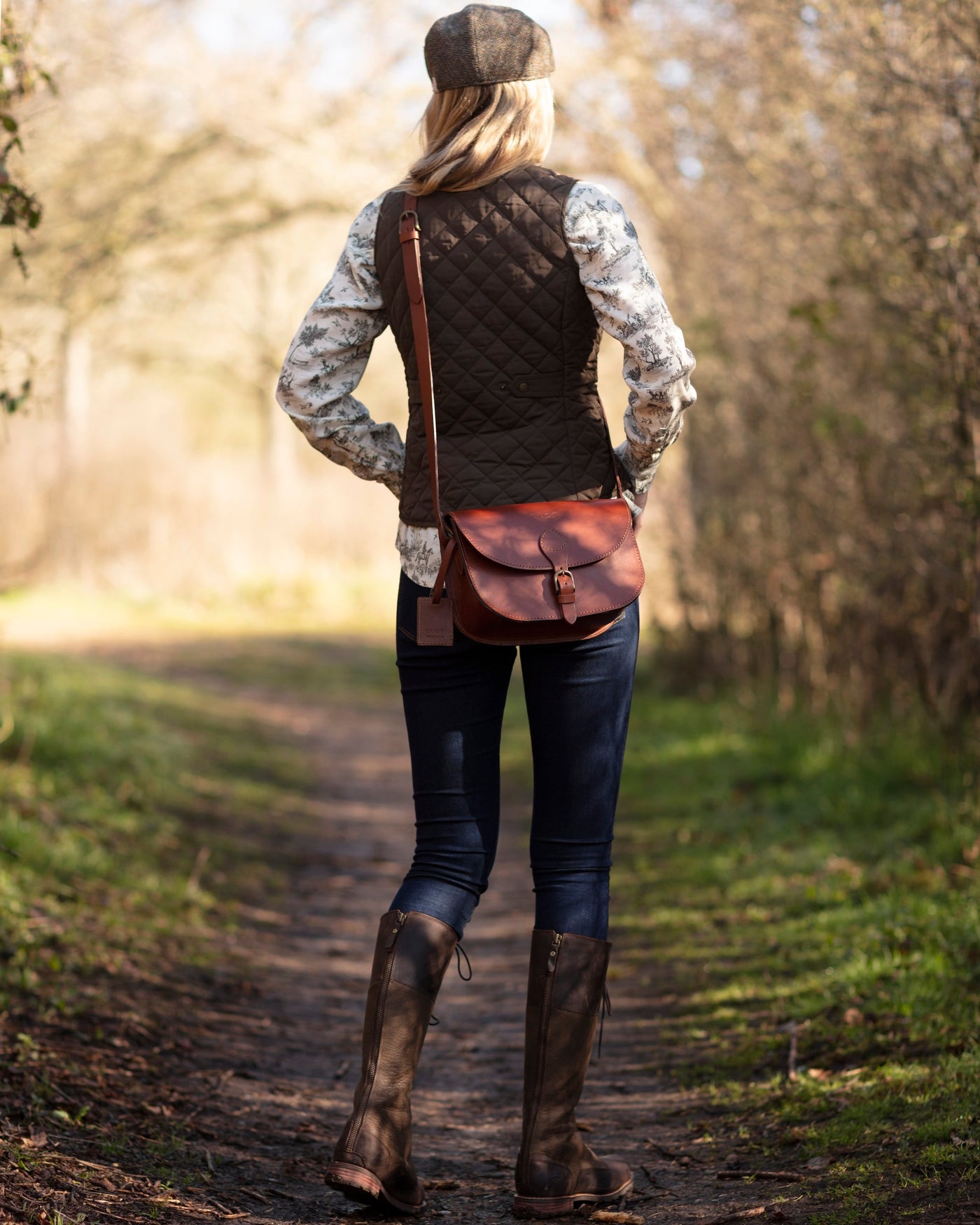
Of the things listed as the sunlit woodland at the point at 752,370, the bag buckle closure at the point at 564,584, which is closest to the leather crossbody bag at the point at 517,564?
the bag buckle closure at the point at 564,584

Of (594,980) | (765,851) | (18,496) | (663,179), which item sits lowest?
(765,851)

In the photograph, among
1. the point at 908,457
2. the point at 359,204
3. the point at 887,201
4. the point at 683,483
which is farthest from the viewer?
the point at 359,204

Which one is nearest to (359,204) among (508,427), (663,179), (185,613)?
(663,179)

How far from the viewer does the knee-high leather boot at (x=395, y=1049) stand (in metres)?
2.29

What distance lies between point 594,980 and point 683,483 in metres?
6.35

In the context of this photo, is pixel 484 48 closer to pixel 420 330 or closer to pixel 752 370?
pixel 420 330

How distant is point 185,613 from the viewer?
1423 centimetres

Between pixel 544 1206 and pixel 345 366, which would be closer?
pixel 544 1206

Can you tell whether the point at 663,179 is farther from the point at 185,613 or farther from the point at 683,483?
the point at 185,613

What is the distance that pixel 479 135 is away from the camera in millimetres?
2254

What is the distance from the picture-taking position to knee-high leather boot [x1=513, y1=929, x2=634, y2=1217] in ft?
7.79

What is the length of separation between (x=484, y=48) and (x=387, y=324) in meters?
0.53

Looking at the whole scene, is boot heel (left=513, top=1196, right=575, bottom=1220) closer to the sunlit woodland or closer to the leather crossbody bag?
the sunlit woodland

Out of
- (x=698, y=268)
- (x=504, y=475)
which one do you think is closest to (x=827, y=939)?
(x=504, y=475)
